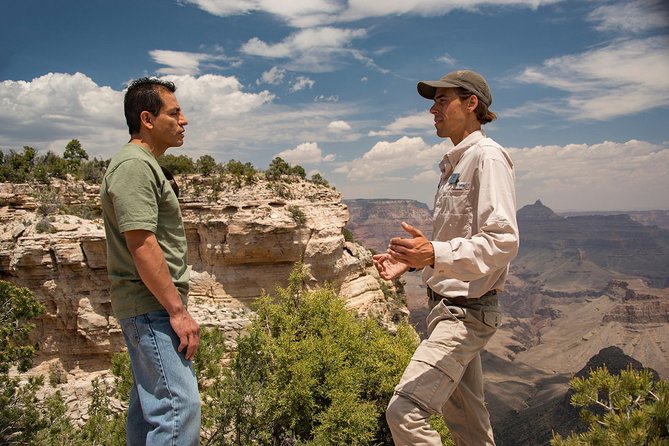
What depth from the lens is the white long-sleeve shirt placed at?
2559 mm

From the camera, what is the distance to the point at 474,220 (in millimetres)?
2971

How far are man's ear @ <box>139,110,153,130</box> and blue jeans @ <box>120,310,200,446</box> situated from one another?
121 cm

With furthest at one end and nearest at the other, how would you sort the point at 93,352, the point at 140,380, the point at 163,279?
the point at 93,352, the point at 140,380, the point at 163,279

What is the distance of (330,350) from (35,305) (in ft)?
25.0

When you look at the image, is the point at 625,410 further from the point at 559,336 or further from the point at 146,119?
the point at 559,336

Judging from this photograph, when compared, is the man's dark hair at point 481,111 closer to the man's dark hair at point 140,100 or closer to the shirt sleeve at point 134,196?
the man's dark hair at point 140,100

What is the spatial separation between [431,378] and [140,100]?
263cm

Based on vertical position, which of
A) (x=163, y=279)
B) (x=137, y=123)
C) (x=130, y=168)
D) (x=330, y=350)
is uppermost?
(x=137, y=123)

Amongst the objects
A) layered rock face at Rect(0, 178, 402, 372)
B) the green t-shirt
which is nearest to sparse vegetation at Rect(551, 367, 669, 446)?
the green t-shirt

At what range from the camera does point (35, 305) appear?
11.0 metres

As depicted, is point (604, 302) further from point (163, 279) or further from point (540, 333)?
point (163, 279)

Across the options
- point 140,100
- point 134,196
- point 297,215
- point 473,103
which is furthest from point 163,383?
point 297,215

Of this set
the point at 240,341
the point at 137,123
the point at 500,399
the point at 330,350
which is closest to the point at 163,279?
the point at 137,123

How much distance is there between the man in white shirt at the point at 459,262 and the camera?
2.58 metres
